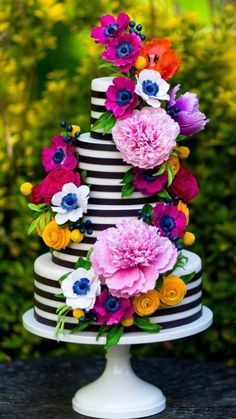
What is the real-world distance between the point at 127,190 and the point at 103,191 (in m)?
0.08

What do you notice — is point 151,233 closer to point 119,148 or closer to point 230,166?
point 119,148

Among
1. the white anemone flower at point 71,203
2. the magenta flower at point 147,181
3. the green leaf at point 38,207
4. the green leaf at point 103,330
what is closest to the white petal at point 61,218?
the white anemone flower at point 71,203

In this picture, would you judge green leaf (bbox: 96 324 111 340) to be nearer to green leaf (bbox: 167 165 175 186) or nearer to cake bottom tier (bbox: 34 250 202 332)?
cake bottom tier (bbox: 34 250 202 332)

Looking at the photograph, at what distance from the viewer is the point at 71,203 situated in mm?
3492

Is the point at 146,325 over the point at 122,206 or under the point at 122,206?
under

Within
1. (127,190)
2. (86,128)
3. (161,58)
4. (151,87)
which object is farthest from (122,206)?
(86,128)

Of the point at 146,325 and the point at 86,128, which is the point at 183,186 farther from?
the point at 86,128

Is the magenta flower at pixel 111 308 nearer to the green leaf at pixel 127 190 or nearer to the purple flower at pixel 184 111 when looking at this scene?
the green leaf at pixel 127 190

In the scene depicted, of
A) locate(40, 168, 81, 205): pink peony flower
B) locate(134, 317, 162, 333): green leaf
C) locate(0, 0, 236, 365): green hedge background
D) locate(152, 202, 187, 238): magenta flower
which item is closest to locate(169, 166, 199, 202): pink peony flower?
locate(152, 202, 187, 238): magenta flower

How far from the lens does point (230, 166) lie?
4762 mm

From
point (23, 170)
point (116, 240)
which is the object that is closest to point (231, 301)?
point (23, 170)

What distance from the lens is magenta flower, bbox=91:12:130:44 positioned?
11.5ft

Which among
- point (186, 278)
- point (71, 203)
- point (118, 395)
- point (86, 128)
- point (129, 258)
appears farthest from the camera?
point (86, 128)

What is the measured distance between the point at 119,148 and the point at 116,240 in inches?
11.4
